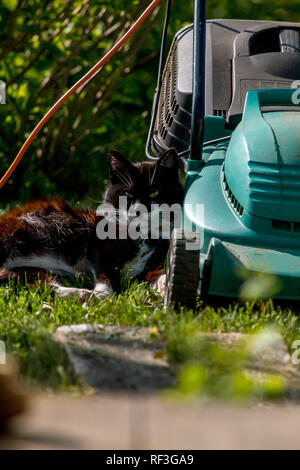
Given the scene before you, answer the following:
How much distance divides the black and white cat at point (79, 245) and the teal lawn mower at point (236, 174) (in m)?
0.25

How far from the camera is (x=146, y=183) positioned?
3418 mm

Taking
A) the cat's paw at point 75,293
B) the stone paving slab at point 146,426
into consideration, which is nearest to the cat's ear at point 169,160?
the cat's paw at point 75,293

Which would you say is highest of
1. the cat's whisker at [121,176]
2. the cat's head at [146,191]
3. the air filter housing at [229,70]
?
the air filter housing at [229,70]

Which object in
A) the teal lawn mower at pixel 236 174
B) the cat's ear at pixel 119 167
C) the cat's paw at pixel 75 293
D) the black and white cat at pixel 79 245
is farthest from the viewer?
the cat's ear at pixel 119 167

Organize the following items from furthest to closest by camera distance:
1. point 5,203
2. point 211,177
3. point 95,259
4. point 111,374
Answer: point 5,203 → point 95,259 → point 211,177 → point 111,374

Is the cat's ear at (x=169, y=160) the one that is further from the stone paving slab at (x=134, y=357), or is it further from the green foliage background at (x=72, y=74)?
the green foliage background at (x=72, y=74)

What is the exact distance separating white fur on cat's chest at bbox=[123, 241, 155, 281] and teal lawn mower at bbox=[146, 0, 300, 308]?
1.60 feet

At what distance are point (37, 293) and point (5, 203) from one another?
7.03ft

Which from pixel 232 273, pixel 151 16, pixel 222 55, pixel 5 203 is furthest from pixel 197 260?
pixel 151 16

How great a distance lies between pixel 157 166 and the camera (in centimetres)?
331

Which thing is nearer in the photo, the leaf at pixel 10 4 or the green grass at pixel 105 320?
the green grass at pixel 105 320

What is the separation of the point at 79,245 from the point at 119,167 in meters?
0.48

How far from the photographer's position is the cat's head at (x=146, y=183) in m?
3.36
